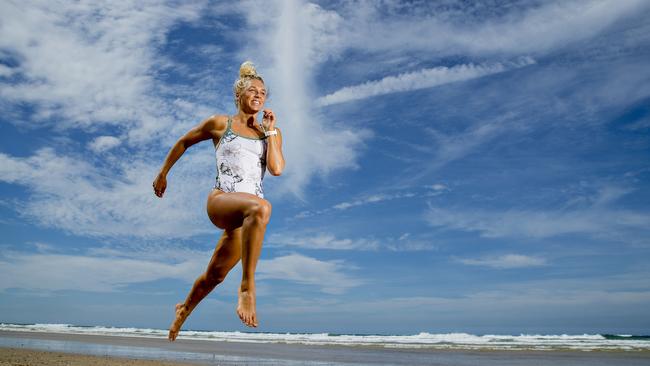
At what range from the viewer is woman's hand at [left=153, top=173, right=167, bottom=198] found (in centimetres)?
493

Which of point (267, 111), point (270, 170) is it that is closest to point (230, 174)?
point (270, 170)

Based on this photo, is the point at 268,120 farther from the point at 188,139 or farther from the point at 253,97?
the point at 188,139

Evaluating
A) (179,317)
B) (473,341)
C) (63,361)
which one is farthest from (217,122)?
(473,341)

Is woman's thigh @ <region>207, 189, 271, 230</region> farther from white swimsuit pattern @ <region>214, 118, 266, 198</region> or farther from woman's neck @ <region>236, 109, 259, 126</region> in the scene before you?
woman's neck @ <region>236, 109, 259, 126</region>

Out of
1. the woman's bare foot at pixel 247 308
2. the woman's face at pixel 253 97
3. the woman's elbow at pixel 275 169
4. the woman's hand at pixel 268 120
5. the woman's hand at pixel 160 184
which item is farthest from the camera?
the woman's hand at pixel 160 184

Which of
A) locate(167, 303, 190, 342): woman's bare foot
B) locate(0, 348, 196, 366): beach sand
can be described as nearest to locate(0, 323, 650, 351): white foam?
locate(0, 348, 196, 366): beach sand

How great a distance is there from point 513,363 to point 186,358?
10263 mm

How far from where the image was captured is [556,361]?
17562 mm

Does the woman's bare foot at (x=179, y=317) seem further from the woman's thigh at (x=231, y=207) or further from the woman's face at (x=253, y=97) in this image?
the woman's face at (x=253, y=97)

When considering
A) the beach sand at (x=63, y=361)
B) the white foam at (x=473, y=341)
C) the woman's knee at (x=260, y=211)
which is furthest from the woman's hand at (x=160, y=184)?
the white foam at (x=473, y=341)

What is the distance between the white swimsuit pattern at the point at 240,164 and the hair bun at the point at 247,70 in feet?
1.90

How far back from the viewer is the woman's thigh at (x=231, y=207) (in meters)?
3.85

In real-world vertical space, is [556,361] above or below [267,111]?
below

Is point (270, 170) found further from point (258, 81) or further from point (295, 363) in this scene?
point (295, 363)
